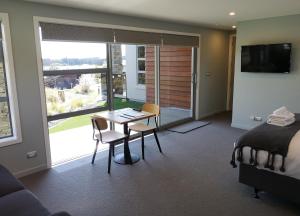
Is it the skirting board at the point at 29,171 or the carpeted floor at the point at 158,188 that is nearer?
the carpeted floor at the point at 158,188

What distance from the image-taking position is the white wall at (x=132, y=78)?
4846mm

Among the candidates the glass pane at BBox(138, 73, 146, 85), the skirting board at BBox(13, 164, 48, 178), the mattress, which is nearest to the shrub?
the skirting board at BBox(13, 164, 48, 178)

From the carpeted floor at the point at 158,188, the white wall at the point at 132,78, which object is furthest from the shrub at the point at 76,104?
the white wall at the point at 132,78

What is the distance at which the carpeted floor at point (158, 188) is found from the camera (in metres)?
2.54

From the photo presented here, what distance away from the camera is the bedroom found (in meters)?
2.63

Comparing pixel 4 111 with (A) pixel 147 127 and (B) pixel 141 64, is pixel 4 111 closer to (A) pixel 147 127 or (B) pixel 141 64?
(A) pixel 147 127

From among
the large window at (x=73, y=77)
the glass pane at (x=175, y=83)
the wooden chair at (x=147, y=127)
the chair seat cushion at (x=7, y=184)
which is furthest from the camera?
the glass pane at (x=175, y=83)

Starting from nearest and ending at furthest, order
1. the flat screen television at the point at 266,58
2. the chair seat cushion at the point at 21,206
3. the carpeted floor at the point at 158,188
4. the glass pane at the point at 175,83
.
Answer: the chair seat cushion at the point at 21,206
the carpeted floor at the point at 158,188
the flat screen television at the point at 266,58
the glass pane at the point at 175,83

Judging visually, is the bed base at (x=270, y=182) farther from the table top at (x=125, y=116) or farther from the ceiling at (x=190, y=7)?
the ceiling at (x=190, y=7)

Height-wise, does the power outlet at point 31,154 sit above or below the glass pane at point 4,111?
below

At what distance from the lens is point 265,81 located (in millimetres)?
4820

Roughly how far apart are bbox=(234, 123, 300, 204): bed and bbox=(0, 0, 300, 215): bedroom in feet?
0.44

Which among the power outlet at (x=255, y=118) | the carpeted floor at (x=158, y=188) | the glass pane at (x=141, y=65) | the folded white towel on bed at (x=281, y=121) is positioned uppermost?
the glass pane at (x=141, y=65)

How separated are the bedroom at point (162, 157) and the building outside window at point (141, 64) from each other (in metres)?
0.63
